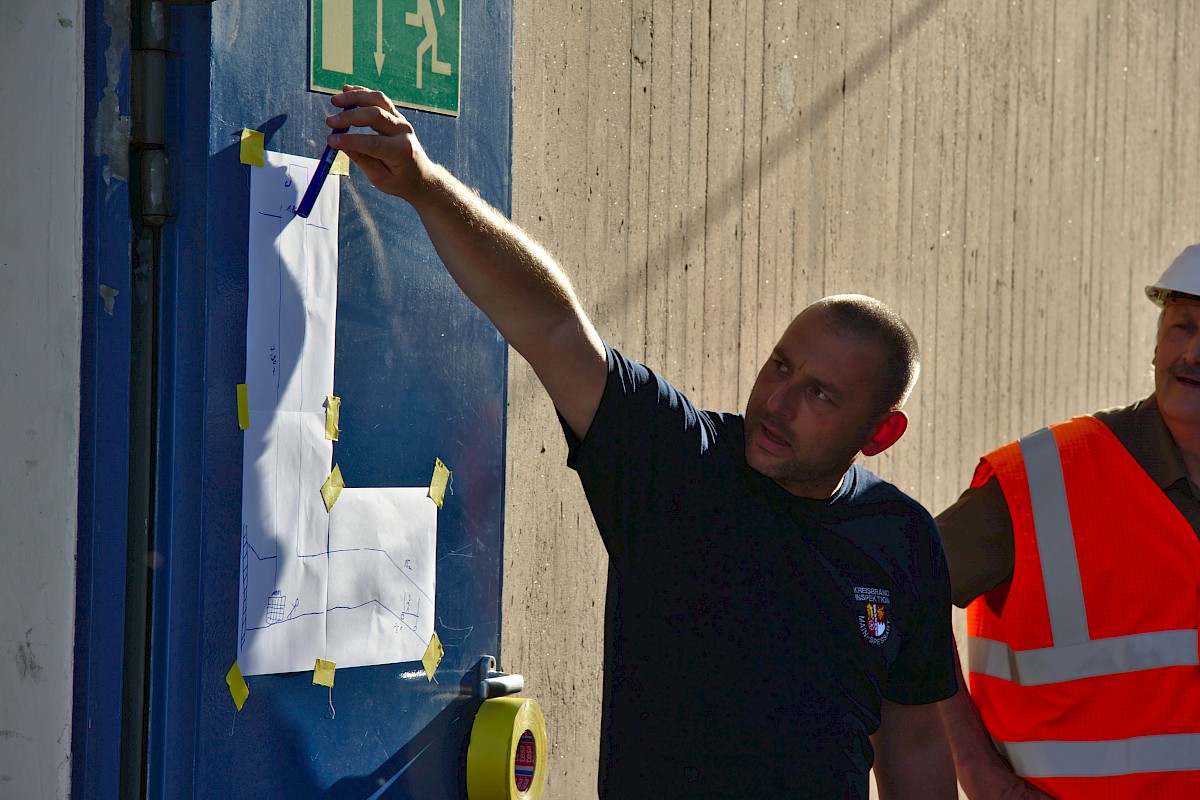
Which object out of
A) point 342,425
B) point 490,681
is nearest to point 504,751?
point 490,681

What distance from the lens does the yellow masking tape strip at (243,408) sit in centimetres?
164

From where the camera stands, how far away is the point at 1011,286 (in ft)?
14.4

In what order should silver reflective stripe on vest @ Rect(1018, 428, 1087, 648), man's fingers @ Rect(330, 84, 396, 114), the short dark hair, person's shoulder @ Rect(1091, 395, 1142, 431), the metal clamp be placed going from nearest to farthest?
man's fingers @ Rect(330, 84, 396, 114), the metal clamp, the short dark hair, silver reflective stripe on vest @ Rect(1018, 428, 1087, 648), person's shoulder @ Rect(1091, 395, 1142, 431)

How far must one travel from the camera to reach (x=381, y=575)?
1841 mm

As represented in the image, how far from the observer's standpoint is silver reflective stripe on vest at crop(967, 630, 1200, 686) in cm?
285

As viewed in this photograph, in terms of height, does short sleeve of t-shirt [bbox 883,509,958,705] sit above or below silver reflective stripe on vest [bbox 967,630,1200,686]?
above

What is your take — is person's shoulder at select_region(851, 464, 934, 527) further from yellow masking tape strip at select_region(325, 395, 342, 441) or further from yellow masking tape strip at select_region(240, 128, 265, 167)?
yellow masking tape strip at select_region(240, 128, 265, 167)

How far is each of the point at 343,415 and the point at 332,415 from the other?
0.07 feet

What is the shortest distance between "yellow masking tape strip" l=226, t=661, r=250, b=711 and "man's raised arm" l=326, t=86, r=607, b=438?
24.5 inches

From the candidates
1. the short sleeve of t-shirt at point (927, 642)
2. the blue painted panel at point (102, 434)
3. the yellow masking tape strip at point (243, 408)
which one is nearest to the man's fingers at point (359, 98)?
the blue painted panel at point (102, 434)

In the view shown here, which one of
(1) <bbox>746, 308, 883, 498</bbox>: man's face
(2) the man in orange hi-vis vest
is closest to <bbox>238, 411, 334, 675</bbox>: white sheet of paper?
(1) <bbox>746, 308, 883, 498</bbox>: man's face

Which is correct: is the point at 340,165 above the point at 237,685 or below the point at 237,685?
above

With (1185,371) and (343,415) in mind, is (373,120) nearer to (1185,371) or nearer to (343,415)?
(343,415)

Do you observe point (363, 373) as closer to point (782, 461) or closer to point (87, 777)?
point (87, 777)
